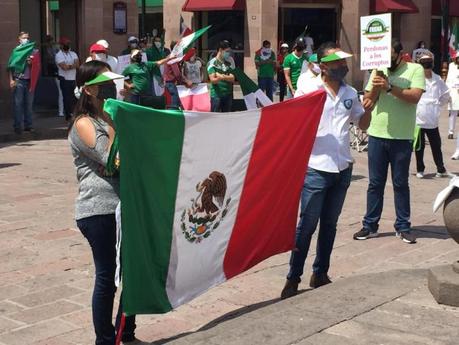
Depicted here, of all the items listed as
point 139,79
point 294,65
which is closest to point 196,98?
point 139,79

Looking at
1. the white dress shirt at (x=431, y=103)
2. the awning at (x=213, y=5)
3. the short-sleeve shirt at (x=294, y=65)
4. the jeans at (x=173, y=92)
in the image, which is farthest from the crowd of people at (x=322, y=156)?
the awning at (x=213, y=5)

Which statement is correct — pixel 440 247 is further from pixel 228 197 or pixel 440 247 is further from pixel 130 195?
pixel 130 195

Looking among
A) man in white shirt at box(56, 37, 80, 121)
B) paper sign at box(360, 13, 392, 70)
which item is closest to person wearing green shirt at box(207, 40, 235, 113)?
man in white shirt at box(56, 37, 80, 121)

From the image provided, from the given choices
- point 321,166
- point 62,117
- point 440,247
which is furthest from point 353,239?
point 62,117

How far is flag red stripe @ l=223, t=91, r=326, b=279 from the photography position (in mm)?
5441

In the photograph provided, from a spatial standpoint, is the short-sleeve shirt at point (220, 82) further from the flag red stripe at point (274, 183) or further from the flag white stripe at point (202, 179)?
the flag white stripe at point (202, 179)

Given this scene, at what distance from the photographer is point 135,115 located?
441cm

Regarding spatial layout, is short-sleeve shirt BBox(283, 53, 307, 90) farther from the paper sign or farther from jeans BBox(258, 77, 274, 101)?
the paper sign

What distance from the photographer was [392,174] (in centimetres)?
770

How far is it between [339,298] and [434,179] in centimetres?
675

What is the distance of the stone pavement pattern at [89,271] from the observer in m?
5.10

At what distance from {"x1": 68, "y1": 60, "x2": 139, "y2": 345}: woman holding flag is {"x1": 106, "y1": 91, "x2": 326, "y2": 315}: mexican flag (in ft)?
0.43

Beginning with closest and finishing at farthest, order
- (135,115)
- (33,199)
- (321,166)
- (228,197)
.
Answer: (135,115) → (228,197) → (321,166) → (33,199)

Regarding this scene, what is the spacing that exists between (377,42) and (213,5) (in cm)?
2316
